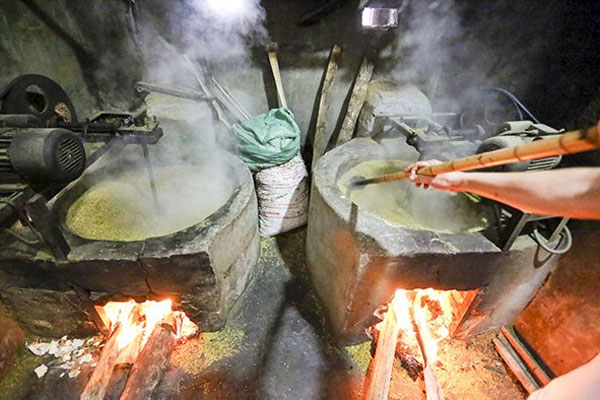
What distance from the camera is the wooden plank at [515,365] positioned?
302cm

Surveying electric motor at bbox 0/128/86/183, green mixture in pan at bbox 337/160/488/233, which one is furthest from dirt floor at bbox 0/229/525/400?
electric motor at bbox 0/128/86/183

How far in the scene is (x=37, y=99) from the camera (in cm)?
323

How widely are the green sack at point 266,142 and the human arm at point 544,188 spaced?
8.17ft

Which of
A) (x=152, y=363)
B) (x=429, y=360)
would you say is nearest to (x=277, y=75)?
(x=152, y=363)

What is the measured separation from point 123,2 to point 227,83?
5.54 feet

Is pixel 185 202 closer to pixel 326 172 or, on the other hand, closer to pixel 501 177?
pixel 326 172

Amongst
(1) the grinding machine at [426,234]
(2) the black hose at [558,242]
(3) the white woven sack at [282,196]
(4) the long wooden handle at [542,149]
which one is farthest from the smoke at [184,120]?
(2) the black hose at [558,242]

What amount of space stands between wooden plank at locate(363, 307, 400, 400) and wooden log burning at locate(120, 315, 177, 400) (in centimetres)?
203

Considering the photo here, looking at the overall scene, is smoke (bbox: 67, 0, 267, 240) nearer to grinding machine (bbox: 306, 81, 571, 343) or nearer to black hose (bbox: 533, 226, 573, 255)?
grinding machine (bbox: 306, 81, 571, 343)

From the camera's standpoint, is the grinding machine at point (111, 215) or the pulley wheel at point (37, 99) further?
the pulley wheel at point (37, 99)

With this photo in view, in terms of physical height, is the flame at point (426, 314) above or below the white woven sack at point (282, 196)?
below

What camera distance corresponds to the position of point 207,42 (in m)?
4.57

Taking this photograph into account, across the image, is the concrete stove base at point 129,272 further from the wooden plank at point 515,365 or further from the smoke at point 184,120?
the wooden plank at point 515,365

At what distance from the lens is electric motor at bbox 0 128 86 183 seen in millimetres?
2016
